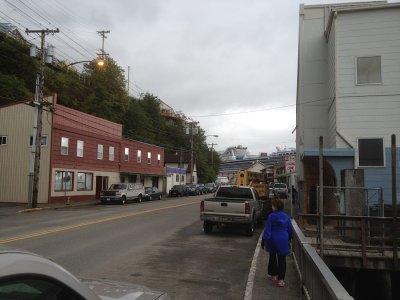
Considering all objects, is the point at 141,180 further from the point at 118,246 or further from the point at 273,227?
the point at 273,227

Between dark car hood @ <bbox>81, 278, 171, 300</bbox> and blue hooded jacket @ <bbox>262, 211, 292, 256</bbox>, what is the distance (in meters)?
5.43

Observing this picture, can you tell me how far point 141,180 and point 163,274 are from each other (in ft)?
148

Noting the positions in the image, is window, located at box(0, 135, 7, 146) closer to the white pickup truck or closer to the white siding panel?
the white pickup truck

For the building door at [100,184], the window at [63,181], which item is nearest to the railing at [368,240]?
the window at [63,181]

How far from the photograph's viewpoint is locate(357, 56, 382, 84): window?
19.3 m

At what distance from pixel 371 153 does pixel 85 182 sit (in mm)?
27113

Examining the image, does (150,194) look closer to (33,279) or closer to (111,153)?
(111,153)

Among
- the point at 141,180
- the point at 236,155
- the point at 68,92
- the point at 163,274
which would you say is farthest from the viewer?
the point at 236,155

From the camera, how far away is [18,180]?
34844 mm

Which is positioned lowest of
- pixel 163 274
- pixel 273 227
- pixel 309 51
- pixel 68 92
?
pixel 163 274

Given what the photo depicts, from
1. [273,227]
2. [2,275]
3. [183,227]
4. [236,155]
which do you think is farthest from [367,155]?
[236,155]

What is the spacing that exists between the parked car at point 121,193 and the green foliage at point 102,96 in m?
10.6

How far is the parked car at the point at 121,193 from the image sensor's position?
3750 centimetres

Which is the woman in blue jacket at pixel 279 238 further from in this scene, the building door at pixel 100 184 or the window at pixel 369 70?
the building door at pixel 100 184
